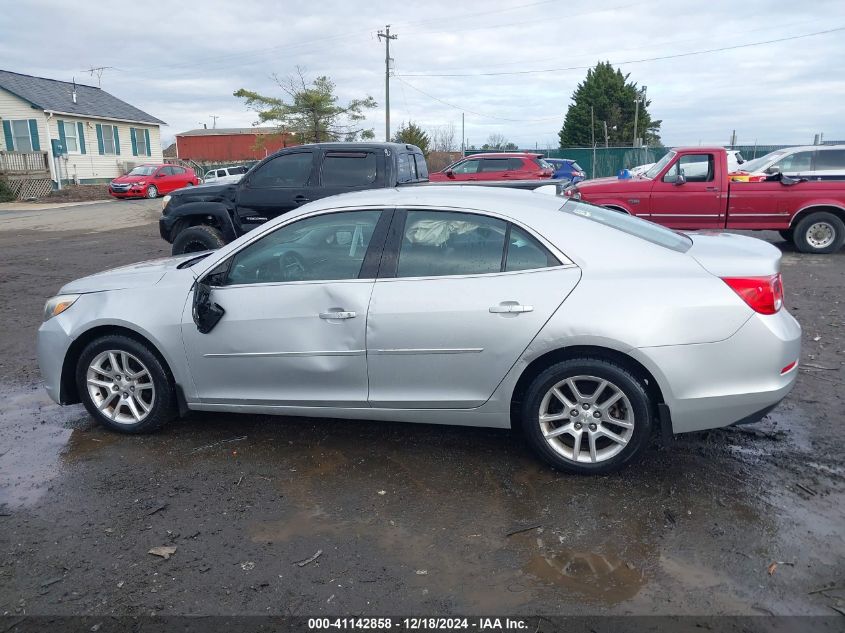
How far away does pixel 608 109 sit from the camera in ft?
186

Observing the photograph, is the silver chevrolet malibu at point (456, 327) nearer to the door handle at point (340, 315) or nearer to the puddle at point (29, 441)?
the door handle at point (340, 315)

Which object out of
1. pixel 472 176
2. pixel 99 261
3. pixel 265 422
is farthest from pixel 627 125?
pixel 265 422

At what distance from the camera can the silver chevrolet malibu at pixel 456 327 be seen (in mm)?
3686

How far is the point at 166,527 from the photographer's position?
350 cm

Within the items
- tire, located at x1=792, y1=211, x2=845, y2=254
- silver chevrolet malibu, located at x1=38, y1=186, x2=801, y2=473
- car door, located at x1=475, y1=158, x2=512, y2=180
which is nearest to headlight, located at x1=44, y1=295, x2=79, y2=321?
silver chevrolet malibu, located at x1=38, y1=186, x2=801, y2=473

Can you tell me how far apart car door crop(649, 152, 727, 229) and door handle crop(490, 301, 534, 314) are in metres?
8.96

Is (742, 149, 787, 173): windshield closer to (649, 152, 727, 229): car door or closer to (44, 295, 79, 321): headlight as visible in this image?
(649, 152, 727, 229): car door

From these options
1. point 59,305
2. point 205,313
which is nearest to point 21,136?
point 59,305

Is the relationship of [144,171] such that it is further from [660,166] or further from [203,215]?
[660,166]

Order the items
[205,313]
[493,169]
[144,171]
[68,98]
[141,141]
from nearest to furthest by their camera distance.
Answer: [205,313], [493,169], [144,171], [68,98], [141,141]

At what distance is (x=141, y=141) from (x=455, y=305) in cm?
4144

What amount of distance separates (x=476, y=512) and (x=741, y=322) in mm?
1717

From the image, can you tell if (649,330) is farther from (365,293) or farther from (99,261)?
(99,261)

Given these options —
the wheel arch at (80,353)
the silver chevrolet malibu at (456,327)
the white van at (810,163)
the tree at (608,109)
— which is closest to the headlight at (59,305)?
the silver chevrolet malibu at (456,327)
